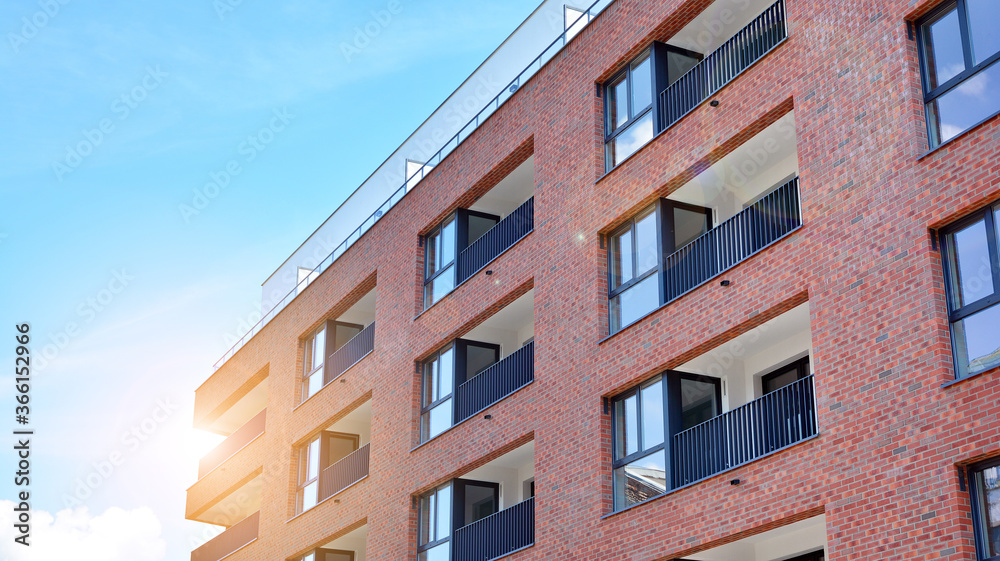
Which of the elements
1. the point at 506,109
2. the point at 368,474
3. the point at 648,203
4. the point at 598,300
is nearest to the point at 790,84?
the point at 648,203

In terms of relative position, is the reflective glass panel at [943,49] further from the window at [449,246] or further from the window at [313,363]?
the window at [313,363]

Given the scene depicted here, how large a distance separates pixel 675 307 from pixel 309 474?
53.1ft

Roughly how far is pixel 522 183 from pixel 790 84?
976cm

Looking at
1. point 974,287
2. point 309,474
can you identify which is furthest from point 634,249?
point 309,474

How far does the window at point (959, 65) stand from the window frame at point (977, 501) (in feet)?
14.3

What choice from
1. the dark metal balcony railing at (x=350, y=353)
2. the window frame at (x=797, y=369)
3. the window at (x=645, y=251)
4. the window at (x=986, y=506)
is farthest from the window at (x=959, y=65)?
the dark metal balcony railing at (x=350, y=353)

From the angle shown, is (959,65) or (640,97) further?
(640,97)

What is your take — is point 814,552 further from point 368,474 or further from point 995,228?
point 368,474

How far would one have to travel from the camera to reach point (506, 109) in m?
26.5

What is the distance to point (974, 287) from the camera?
48.3 ft

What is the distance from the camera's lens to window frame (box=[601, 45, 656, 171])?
72.4 ft

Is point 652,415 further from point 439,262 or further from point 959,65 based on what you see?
point 439,262

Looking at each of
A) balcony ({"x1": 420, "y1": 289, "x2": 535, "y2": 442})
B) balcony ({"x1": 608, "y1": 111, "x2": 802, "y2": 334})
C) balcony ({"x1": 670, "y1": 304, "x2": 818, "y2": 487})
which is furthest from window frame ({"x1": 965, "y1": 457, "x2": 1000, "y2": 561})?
balcony ({"x1": 420, "y1": 289, "x2": 535, "y2": 442})

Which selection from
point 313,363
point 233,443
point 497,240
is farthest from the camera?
point 233,443
